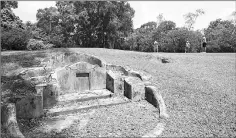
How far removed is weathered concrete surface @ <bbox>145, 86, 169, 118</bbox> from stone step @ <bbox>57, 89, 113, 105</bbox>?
1.62 m

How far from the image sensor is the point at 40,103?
5902 mm

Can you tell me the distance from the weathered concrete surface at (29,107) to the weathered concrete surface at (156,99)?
4.02 m

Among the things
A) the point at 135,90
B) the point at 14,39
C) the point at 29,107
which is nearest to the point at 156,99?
the point at 135,90

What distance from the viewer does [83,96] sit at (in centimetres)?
756

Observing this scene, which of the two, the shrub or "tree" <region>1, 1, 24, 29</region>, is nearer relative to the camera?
the shrub

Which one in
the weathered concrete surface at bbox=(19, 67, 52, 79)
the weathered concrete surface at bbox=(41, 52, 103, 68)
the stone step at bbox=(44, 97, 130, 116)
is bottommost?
the stone step at bbox=(44, 97, 130, 116)

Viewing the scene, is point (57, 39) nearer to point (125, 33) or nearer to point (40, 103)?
point (125, 33)

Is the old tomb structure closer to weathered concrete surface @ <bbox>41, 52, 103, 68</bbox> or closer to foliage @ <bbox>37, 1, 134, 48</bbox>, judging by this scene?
weathered concrete surface @ <bbox>41, 52, 103, 68</bbox>

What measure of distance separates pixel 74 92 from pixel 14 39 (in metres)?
9.30

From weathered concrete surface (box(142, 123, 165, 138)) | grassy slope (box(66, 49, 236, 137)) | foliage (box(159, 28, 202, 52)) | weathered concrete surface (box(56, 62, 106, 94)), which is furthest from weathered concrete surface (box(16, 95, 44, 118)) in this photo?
foliage (box(159, 28, 202, 52))

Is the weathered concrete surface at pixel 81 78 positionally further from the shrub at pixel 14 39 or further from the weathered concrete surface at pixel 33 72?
the shrub at pixel 14 39

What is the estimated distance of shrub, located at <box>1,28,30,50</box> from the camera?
1401 cm

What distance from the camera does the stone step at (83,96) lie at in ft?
23.2

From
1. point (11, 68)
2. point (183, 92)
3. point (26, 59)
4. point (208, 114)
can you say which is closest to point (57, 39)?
point (26, 59)
